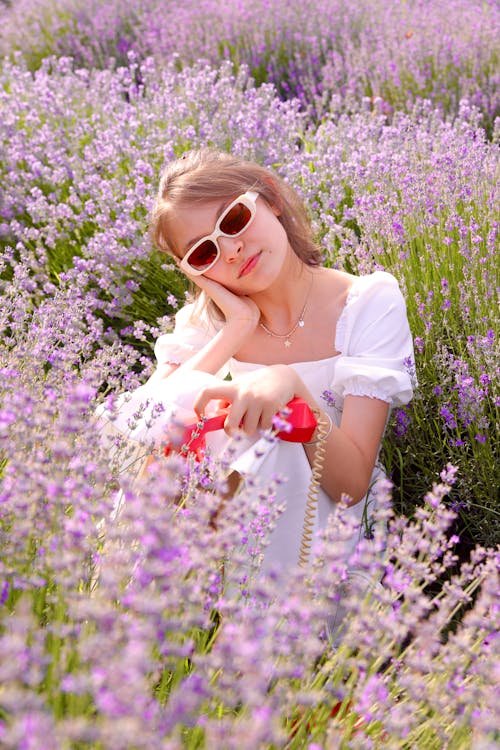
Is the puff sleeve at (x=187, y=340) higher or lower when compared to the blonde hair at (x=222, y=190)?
lower

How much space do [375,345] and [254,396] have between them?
0.56 m

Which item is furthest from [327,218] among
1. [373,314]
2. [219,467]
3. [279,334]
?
[219,467]

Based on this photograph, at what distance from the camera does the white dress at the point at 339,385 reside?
2084mm

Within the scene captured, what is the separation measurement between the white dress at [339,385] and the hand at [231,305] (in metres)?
0.16

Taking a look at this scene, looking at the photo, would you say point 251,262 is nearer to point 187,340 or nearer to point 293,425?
point 187,340

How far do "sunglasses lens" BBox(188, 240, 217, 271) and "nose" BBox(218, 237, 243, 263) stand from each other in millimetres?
30

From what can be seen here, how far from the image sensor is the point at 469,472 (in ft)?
7.57

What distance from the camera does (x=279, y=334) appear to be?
2529 mm

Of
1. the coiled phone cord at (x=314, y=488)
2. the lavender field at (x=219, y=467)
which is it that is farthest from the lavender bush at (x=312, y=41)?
the coiled phone cord at (x=314, y=488)

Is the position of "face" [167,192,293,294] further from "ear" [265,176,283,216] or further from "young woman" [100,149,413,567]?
"ear" [265,176,283,216]

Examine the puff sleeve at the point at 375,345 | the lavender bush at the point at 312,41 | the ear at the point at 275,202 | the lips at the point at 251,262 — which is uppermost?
the ear at the point at 275,202

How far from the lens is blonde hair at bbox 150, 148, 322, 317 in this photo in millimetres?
2371

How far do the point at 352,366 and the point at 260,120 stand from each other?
2437mm

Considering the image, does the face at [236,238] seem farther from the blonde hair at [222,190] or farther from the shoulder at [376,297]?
the shoulder at [376,297]
